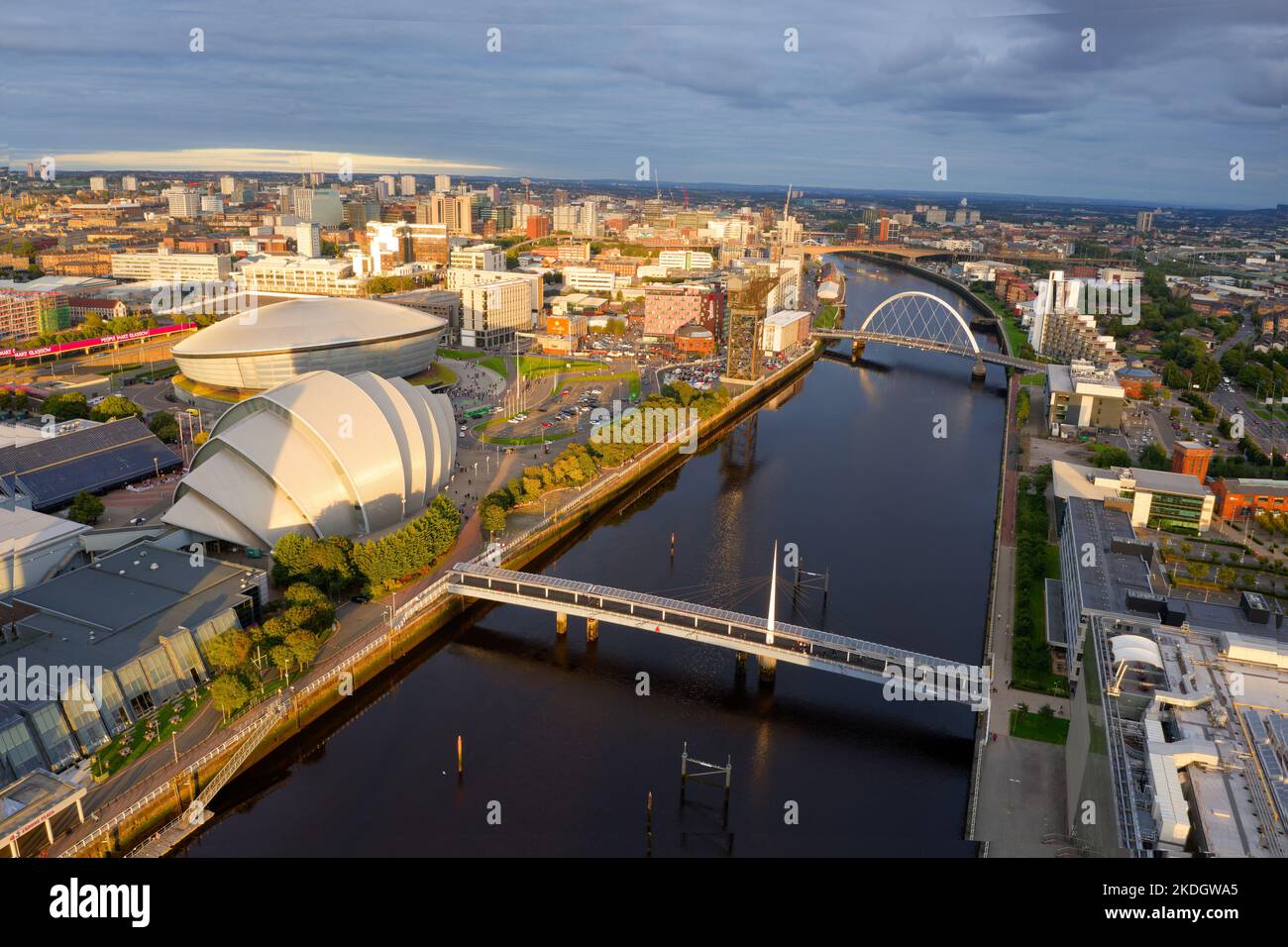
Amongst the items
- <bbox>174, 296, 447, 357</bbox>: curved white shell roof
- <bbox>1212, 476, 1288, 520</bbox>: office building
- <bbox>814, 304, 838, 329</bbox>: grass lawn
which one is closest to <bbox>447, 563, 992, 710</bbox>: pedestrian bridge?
<bbox>1212, 476, 1288, 520</bbox>: office building

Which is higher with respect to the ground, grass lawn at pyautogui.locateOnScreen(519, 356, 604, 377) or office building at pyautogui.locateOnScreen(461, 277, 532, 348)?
office building at pyautogui.locateOnScreen(461, 277, 532, 348)

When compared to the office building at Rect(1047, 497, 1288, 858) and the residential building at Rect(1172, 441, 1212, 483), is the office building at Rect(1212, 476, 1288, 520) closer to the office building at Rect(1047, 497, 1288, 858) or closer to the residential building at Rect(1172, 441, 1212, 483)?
the residential building at Rect(1172, 441, 1212, 483)

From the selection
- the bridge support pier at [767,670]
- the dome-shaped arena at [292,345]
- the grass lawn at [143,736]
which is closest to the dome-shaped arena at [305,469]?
the grass lawn at [143,736]

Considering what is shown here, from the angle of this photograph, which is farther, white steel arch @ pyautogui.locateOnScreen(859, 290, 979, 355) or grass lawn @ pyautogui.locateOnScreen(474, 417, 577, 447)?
white steel arch @ pyautogui.locateOnScreen(859, 290, 979, 355)

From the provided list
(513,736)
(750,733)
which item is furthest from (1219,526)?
(513,736)

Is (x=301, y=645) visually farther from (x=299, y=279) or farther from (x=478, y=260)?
(x=478, y=260)

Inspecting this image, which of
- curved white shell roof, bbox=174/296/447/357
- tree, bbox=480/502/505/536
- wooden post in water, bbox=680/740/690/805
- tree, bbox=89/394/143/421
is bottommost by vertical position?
wooden post in water, bbox=680/740/690/805

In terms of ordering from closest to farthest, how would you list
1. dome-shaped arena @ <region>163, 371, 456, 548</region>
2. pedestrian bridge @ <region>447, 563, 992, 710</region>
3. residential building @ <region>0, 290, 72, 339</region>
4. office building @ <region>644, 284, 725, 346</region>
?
pedestrian bridge @ <region>447, 563, 992, 710</region>
dome-shaped arena @ <region>163, 371, 456, 548</region>
residential building @ <region>0, 290, 72, 339</region>
office building @ <region>644, 284, 725, 346</region>
